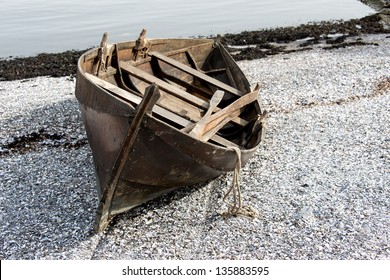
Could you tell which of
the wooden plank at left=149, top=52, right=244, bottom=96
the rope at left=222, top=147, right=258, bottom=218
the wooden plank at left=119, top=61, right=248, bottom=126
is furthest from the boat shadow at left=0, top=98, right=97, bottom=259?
the wooden plank at left=149, top=52, right=244, bottom=96

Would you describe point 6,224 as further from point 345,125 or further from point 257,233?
point 345,125

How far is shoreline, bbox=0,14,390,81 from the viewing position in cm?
2031

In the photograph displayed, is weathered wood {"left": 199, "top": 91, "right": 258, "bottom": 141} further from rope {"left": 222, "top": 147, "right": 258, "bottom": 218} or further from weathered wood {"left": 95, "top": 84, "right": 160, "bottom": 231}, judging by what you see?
weathered wood {"left": 95, "top": 84, "right": 160, "bottom": 231}

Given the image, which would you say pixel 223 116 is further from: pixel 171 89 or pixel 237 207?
pixel 237 207

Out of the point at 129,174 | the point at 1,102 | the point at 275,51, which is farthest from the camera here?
the point at 275,51

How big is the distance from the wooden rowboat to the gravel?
0.53 meters

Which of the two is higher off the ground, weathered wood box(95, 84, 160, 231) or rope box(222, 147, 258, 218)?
weathered wood box(95, 84, 160, 231)

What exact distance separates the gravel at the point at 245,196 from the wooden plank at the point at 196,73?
1564 millimetres

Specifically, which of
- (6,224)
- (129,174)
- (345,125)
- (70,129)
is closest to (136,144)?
(129,174)

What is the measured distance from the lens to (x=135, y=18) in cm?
3366

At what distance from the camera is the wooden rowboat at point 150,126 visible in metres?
6.82

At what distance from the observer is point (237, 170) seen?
7.96 m

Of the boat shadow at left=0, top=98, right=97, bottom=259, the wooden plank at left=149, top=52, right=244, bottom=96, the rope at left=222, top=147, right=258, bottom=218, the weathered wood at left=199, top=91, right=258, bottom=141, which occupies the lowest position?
the boat shadow at left=0, top=98, right=97, bottom=259
